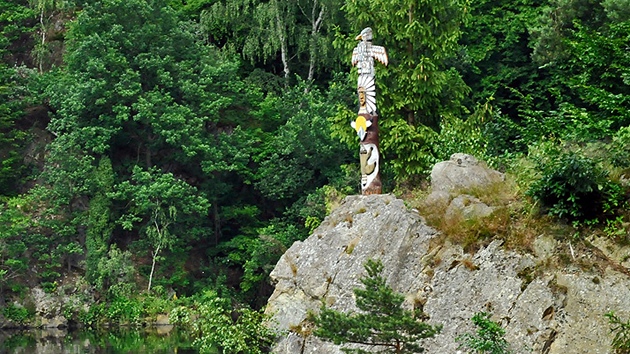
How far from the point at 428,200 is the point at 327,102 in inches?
745

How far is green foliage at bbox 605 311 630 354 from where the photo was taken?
11195 millimetres

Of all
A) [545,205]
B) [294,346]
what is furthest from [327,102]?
[545,205]

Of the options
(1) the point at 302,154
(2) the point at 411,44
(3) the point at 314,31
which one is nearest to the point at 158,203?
(1) the point at 302,154

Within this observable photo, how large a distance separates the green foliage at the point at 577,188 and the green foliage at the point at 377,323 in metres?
2.68

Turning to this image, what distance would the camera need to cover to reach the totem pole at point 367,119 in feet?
61.2

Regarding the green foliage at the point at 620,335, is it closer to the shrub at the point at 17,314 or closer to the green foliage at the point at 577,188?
the green foliage at the point at 577,188

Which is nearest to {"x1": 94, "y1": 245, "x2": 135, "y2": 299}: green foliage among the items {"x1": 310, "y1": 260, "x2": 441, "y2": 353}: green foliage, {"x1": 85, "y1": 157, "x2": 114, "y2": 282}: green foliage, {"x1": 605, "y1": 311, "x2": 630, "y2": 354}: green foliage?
{"x1": 85, "y1": 157, "x2": 114, "y2": 282}: green foliage

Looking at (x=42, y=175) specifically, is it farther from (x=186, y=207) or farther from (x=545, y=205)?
(x=545, y=205)

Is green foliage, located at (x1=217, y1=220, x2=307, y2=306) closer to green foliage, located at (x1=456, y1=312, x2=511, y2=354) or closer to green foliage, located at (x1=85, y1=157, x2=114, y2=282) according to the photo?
green foliage, located at (x1=85, y1=157, x2=114, y2=282)

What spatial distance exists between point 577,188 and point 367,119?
7.36 meters

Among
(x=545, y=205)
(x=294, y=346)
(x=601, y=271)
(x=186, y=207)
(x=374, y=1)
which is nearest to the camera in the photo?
(x=601, y=271)

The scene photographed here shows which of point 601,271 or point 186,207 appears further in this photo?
point 186,207

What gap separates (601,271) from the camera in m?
12.1

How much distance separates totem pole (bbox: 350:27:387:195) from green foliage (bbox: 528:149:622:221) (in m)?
6.02
